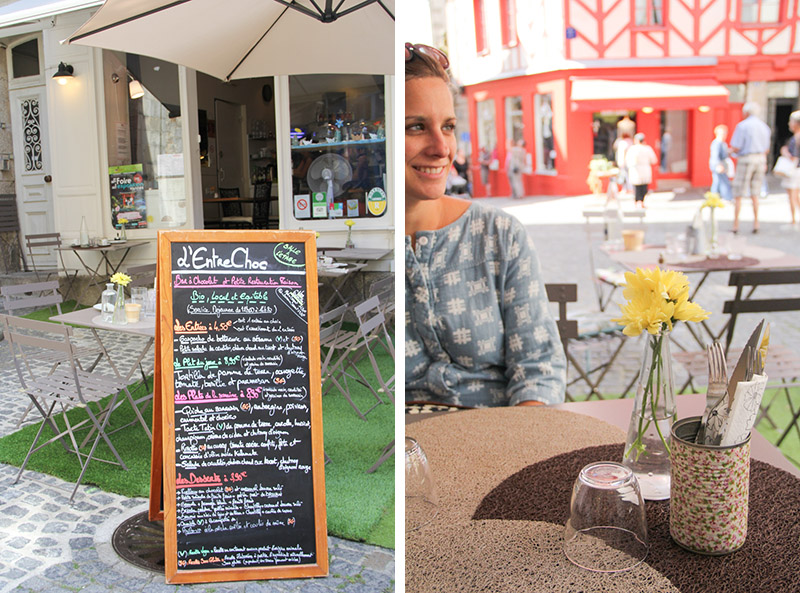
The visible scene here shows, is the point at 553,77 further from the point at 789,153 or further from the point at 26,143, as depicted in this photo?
the point at 26,143

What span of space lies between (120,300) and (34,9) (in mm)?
1090

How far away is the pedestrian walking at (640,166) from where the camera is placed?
9.70m

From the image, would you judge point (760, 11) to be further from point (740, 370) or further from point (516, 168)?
point (740, 370)

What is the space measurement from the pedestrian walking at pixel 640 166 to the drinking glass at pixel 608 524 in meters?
9.16

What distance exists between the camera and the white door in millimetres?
2570

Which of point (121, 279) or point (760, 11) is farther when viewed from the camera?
point (760, 11)

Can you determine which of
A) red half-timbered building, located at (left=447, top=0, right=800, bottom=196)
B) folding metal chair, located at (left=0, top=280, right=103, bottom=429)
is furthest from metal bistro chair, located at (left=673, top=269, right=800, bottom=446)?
red half-timbered building, located at (left=447, top=0, right=800, bottom=196)

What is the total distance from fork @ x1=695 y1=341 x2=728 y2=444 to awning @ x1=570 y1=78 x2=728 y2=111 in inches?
391

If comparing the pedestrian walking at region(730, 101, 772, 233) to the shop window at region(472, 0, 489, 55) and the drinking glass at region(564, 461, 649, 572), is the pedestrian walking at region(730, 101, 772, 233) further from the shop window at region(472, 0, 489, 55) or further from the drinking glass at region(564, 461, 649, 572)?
the drinking glass at region(564, 461, 649, 572)

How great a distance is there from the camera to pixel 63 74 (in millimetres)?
2576

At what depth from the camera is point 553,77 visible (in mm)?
12102

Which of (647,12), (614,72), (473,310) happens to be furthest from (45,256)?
(614,72)

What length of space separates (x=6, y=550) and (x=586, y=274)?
6.55m

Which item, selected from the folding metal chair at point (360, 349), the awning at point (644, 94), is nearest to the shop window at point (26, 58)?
the folding metal chair at point (360, 349)
